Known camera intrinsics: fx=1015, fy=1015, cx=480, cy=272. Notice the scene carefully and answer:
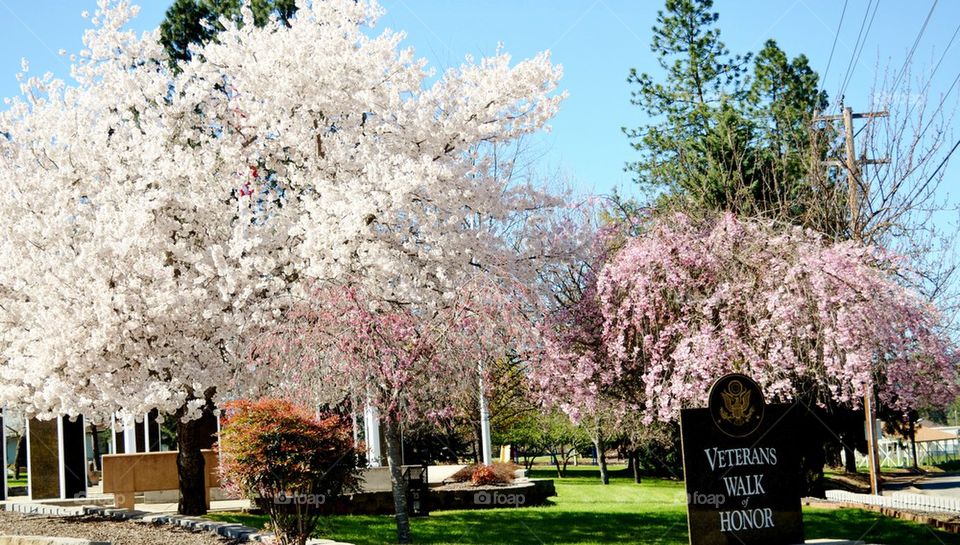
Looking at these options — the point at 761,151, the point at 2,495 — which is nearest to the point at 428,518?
the point at 2,495

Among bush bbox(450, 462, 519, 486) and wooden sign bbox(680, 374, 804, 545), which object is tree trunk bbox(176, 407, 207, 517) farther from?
wooden sign bbox(680, 374, 804, 545)

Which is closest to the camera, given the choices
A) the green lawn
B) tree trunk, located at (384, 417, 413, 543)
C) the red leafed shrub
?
tree trunk, located at (384, 417, 413, 543)

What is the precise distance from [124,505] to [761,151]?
62.7ft

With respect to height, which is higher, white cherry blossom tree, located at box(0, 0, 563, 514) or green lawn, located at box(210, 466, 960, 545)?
white cherry blossom tree, located at box(0, 0, 563, 514)

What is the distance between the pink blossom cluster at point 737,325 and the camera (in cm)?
1429

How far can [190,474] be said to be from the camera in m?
16.0

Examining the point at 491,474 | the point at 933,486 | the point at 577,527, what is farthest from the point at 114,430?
the point at 933,486

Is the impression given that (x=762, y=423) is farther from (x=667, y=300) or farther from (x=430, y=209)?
(x=430, y=209)

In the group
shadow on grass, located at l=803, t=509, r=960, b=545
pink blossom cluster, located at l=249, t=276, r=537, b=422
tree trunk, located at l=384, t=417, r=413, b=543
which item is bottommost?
shadow on grass, located at l=803, t=509, r=960, b=545

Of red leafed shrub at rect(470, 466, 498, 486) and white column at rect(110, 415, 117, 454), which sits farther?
red leafed shrub at rect(470, 466, 498, 486)

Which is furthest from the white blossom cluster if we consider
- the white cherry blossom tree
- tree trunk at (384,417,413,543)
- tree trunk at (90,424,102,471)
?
tree trunk at (90,424,102,471)

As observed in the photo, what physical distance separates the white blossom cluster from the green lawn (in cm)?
299

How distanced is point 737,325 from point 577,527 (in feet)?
12.2

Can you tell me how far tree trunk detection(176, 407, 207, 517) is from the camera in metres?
15.8
